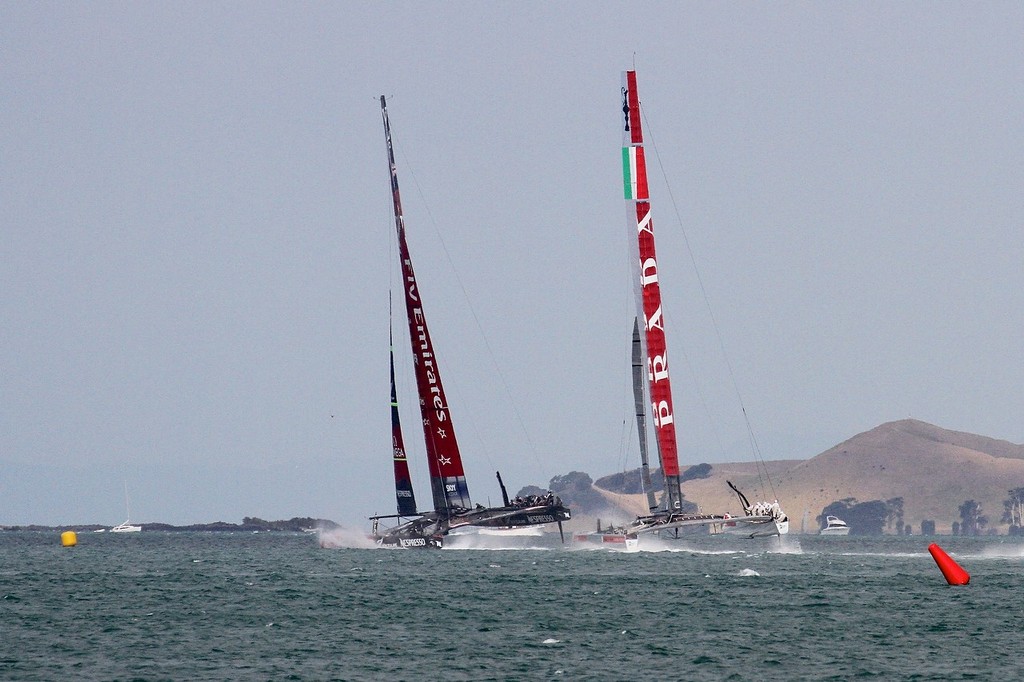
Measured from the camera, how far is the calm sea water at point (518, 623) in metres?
44.3

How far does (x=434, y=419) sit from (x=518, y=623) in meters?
54.0

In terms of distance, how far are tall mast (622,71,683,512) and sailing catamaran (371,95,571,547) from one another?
589 inches

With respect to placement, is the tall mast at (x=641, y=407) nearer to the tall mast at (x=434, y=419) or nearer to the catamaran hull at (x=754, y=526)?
the catamaran hull at (x=754, y=526)

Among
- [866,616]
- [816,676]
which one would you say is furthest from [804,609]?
[816,676]

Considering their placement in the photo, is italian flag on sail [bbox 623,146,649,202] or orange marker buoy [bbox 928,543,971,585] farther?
italian flag on sail [bbox 623,146,649,202]

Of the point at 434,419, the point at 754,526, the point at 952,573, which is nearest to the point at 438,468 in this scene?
the point at 434,419

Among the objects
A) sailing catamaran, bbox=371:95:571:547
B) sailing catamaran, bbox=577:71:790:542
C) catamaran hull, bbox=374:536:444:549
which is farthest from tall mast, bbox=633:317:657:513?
catamaran hull, bbox=374:536:444:549

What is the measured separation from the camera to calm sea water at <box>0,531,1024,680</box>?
44.3m

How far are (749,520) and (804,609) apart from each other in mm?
29276

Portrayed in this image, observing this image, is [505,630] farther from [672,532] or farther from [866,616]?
[672,532]

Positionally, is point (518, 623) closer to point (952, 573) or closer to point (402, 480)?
point (952, 573)

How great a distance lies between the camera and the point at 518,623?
2194 inches

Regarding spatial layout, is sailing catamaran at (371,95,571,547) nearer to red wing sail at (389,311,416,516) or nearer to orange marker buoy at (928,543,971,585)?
red wing sail at (389,311,416,516)

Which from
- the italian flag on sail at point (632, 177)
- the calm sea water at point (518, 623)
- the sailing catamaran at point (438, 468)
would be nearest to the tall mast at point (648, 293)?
the italian flag on sail at point (632, 177)
